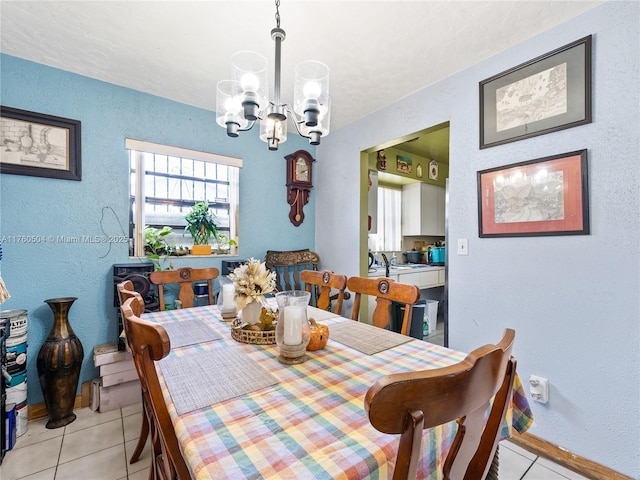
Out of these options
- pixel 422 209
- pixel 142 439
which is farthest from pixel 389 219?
pixel 142 439

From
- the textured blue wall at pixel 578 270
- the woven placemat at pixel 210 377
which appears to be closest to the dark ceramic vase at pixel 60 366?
the woven placemat at pixel 210 377

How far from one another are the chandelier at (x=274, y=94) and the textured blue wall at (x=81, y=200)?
140cm

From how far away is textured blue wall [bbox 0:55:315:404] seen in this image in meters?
2.05

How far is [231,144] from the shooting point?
2990mm

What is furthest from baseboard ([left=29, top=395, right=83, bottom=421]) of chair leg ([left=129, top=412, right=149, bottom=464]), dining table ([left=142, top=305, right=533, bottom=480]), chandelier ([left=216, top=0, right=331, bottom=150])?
chandelier ([left=216, top=0, right=331, bottom=150])

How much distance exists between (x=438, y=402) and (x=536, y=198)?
1818 millimetres

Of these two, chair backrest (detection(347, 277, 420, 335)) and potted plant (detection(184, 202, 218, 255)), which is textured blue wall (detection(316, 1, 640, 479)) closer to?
chair backrest (detection(347, 277, 420, 335))

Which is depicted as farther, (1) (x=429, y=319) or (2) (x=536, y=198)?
(1) (x=429, y=319)

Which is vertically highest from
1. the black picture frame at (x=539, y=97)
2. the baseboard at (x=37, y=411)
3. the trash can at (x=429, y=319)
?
the black picture frame at (x=539, y=97)

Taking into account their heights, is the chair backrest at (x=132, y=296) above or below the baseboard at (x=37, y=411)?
above

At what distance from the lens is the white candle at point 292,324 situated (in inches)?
41.7

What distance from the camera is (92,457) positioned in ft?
5.50

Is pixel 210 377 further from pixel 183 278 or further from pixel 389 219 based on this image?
pixel 389 219

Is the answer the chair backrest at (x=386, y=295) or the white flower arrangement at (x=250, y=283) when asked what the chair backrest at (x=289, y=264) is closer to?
the chair backrest at (x=386, y=295)
